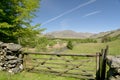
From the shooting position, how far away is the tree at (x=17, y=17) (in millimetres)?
21028

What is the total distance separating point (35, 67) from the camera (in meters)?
13.4

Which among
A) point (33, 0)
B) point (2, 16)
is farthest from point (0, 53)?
point (33, 0)

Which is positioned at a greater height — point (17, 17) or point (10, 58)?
point (17, 17)

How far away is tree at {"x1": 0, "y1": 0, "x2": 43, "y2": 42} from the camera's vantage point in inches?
828

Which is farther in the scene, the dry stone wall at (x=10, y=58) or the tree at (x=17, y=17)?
the tree at (x=17, y=17)

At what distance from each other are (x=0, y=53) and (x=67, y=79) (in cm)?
448

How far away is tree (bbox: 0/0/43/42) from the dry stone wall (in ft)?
27.7

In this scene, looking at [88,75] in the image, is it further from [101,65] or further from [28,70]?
[28,70]

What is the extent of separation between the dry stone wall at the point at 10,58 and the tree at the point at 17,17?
8442mm

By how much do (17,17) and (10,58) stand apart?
9.98 metres

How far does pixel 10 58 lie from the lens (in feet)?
39.7

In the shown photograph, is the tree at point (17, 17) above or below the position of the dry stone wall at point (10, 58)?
above

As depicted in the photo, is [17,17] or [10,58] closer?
[10,58]

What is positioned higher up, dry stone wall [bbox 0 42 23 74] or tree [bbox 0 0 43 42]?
tree [bbox 0 0 43 42]
